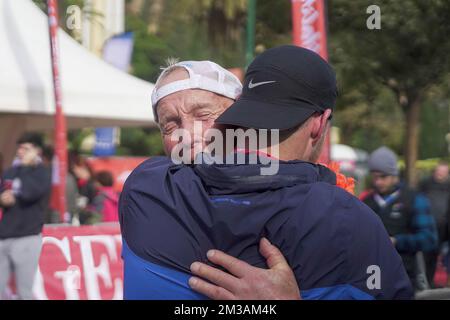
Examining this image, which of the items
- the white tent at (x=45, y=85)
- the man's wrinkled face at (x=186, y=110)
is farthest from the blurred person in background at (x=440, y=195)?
the man's wrinkled face at (x=186, y=110)

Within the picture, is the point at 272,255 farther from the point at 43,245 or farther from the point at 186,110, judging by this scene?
the point at 43,245

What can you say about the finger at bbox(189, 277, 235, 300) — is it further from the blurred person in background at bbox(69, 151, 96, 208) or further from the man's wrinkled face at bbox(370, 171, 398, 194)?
the blurred person in background at bbox(69, 151, 96, 208)

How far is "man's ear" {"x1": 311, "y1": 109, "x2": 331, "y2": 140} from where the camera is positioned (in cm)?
163

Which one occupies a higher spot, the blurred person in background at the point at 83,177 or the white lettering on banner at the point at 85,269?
the blurred person in background at the point at 83,177

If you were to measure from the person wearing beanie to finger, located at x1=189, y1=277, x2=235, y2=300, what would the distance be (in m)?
4.66

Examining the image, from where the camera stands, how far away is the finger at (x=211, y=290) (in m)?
1.54

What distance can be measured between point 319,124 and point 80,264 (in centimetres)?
572

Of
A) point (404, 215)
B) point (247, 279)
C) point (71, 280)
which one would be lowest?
point (71, 280)

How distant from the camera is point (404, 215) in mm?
6191

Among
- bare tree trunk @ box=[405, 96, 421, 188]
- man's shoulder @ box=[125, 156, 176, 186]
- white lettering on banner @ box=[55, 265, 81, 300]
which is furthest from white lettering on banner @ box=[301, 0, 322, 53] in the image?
bare tree trunk @ box=[405, 96, 421, 188]

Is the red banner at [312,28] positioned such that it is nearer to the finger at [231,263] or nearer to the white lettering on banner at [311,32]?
the white lettering on banner at [311,32]

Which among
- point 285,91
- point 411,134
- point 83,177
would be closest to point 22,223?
point 83,177
